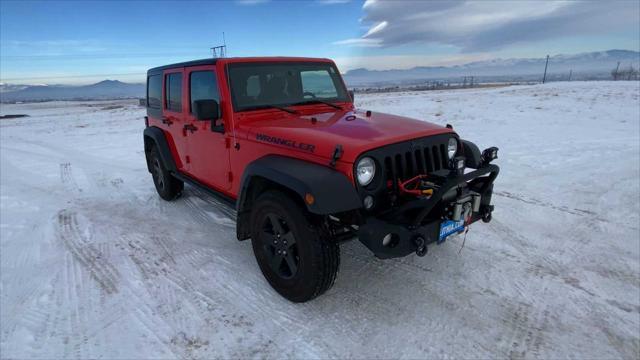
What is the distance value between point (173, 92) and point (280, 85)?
174cm

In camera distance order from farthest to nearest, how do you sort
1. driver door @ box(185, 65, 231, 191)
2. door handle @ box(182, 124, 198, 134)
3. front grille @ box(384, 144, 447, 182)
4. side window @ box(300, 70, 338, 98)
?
door handle @ box(182, 124, 198, 134), side window @ box(300, 70, 338, 98), driver door @ box(185, 65, 231, 191), front grille @ box(384, 144, 447, 182)

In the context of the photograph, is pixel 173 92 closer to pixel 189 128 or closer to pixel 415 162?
pixel 189 128

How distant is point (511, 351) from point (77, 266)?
154 inches

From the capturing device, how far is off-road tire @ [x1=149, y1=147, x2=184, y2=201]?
17.9 feet

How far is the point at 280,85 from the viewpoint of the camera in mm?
4039

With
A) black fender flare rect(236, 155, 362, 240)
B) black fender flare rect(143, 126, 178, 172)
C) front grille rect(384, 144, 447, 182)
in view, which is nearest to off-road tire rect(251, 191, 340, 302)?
black fender flare rect(236, 155, 362, 240)

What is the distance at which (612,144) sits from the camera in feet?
25.2

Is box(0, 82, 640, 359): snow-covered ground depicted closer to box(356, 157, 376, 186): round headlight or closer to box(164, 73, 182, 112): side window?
box(356, 157, 376, 186): round headlight

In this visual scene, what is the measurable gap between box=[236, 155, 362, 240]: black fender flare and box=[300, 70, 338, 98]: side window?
1.39m

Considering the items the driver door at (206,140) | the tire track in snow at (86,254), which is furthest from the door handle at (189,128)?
the tire track in snow at (86,254)

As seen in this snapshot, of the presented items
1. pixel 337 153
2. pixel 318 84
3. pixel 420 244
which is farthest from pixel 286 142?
pixel 318 84

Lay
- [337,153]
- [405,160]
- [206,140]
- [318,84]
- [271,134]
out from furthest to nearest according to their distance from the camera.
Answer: [318,84] → [206,140] → [271,134] → [405,160] → [337,153]

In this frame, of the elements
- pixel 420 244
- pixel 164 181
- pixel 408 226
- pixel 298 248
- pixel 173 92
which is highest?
pixel 173 92

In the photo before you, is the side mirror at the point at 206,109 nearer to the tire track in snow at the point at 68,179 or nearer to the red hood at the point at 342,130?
the red hood at the point at 342,130
